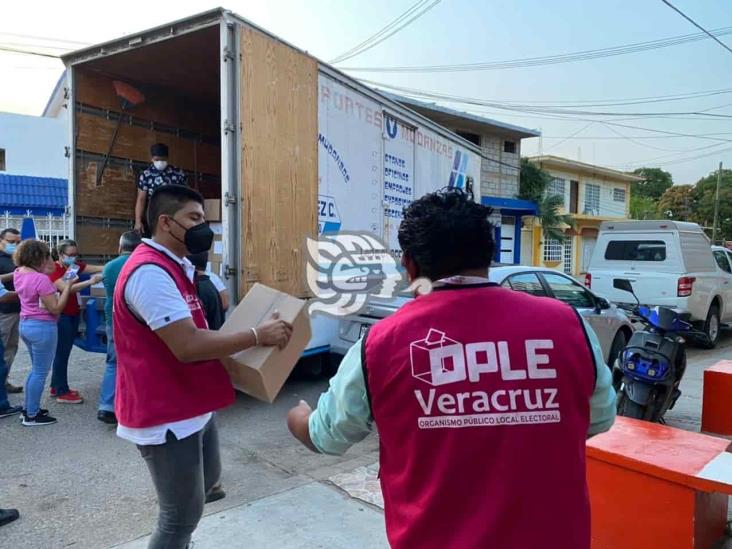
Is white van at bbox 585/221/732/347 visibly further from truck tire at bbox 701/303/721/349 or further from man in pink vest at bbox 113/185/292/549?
man in pink vest at bbox 113/185/292/549

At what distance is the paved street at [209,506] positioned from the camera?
126 inches

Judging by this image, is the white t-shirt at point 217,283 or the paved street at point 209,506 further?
the white t-shirt at point 217,283

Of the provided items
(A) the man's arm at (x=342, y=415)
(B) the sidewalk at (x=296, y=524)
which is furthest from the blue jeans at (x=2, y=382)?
(A) the man's arm at (x=342, y=415)

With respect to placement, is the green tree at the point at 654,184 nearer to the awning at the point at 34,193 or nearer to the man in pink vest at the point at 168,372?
the awning at the point at 34,193

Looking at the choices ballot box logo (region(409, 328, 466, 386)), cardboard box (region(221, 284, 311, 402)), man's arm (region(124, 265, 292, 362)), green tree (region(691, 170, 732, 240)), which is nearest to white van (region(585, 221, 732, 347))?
cardboard box (region(221, 284, 311, 402))

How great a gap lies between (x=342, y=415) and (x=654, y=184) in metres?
67.6

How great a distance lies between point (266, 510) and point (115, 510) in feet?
3.06

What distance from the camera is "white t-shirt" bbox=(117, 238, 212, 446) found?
2.05m

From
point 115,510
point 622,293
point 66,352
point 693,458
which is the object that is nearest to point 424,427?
point 693,458

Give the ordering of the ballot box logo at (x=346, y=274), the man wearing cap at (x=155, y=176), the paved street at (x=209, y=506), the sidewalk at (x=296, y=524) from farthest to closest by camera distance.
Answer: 1. the man wearing cap at (x=155, y=176)
2. the ballot box logo at (x=346, y=274)
3. the paved street at (x=209, y=506)
4. the sidewalk at (x=296, y=524)

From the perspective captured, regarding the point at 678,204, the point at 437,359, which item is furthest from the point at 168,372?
the point at 678,204

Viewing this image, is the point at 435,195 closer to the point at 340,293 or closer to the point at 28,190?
the point at 340,293

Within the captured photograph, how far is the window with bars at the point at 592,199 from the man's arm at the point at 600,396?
2950cm

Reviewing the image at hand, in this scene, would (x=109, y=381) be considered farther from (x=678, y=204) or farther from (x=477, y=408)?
(x=678, y=204)
